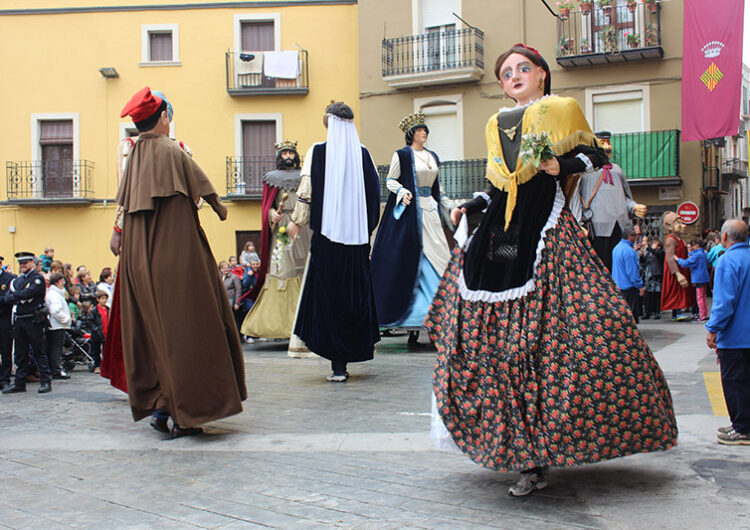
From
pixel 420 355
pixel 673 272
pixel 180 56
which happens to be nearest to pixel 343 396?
pixel 420 355

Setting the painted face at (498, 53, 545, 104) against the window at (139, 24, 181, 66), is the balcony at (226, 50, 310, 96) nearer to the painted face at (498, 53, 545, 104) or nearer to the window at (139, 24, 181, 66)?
the window at (139, 24, 181, 66)

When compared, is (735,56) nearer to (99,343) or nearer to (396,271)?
(396,271)

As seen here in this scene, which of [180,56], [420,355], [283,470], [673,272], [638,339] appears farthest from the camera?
[180,56]

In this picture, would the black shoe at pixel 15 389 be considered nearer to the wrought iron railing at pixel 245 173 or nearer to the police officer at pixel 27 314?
the police officer at pixel 27 314

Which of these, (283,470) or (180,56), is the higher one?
(180,56)

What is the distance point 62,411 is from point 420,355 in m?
4.21

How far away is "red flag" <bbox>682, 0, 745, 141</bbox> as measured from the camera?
19234mm

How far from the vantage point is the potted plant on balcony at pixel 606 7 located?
22378 millimetres

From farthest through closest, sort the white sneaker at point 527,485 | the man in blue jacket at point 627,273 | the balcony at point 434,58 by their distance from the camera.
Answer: the balcony at point 434,58 → the man in blue jacket at point 627,273 → the white sneaker at point 527,485

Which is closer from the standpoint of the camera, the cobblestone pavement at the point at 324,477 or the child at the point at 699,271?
the cobblestone pavement at the point at 324,477

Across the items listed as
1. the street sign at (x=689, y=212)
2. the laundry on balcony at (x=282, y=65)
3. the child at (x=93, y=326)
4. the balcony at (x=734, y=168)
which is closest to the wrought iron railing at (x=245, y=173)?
the laundry on balcony at (x=282, y=65)

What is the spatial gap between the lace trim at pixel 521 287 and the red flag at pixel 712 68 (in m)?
16.9

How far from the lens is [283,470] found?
440cm

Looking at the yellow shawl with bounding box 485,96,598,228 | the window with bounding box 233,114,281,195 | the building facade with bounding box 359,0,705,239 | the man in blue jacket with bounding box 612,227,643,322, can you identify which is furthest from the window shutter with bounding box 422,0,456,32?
the yellow shawl with bounding box 485,96,598,228
